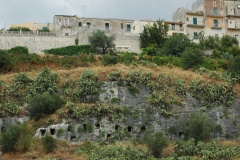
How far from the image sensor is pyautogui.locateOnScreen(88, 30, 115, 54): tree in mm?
47469

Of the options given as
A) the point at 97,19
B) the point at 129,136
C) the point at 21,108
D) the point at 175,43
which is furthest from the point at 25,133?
the point at 97,19

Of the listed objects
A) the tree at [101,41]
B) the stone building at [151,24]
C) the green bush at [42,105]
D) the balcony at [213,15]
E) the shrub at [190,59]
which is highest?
the balcony at [213,15]

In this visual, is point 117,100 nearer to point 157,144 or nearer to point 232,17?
point 157,144

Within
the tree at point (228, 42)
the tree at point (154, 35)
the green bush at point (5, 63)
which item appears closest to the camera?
the green bush at point (5, 63)

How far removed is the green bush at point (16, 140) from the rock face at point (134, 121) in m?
2.25

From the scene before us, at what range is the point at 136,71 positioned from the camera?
30.3m

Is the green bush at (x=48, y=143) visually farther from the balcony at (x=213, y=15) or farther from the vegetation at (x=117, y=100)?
the balcony at (x=213, y=15)

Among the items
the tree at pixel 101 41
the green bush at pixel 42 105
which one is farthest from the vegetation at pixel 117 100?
the tree at pixel 101 41

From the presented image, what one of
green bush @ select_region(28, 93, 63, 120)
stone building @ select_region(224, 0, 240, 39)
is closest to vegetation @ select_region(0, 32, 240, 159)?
green bush @ select_region(28, 93, 63, 120)

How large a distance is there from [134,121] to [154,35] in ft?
82.1

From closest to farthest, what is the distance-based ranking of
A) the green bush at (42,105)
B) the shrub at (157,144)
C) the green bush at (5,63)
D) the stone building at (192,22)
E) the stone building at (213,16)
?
1. the shrub at (157,144)
2. the green bush at (42,105)
3. the green bush at (5,63)
4. the stone building at (192,22)
5. the stone building at (213,16)

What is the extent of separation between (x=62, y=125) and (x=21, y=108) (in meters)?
3.46

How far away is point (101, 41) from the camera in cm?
4756

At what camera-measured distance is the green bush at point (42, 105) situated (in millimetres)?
26453
